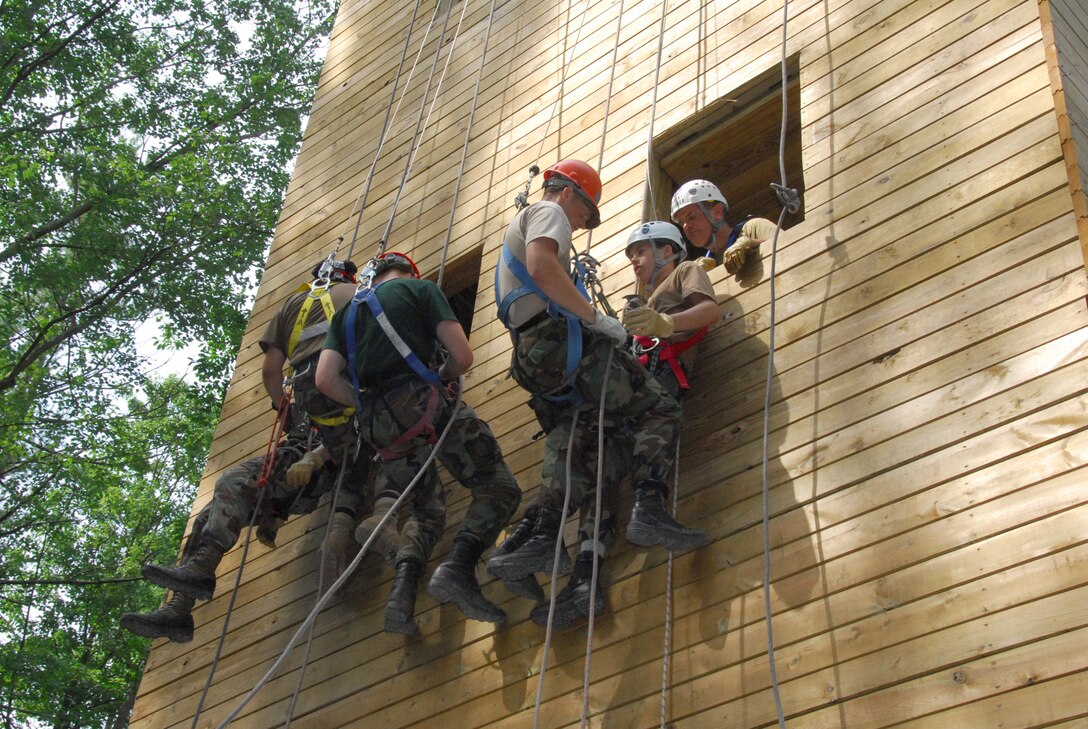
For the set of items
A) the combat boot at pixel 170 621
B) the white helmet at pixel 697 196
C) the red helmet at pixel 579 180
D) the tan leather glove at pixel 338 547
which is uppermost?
the red helmet at pixel 579 180

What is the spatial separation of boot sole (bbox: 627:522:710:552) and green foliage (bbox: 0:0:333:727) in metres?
11.2

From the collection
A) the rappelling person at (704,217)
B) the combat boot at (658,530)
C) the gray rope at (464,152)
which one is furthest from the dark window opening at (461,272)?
the combat boot at (658,530)

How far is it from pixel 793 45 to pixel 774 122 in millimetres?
441

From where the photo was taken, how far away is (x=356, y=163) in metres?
8.66

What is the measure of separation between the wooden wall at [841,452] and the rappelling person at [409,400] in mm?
294

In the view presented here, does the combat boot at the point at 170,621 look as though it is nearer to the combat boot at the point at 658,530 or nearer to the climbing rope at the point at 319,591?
the climbing rope at the point at 319,591

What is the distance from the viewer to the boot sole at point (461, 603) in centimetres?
486

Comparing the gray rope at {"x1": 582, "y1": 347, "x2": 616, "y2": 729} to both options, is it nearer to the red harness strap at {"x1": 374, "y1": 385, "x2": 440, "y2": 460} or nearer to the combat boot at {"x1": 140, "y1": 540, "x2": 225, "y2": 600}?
the red harness strap at {"x1": 374, "y1": 385, "x2": 440, "y2": 460}

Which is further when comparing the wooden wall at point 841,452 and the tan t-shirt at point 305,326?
the tan t-shirt at point 305,326

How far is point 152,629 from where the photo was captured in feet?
18.3

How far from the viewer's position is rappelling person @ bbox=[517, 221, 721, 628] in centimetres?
481

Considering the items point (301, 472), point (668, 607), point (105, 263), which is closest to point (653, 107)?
point (301, 472)

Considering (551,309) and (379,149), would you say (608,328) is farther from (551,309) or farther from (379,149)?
(379,149)

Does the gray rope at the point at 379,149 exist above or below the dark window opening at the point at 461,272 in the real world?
above
